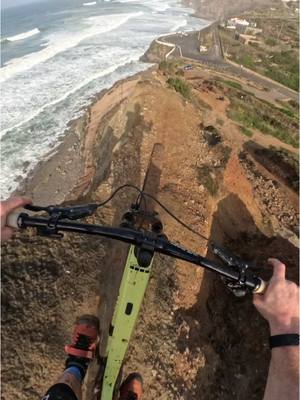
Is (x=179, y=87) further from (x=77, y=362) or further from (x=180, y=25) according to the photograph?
(x=180, y=25)

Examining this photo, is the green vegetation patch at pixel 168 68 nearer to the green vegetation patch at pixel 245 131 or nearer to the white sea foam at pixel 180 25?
the green vegetation patch at pixel 245 131

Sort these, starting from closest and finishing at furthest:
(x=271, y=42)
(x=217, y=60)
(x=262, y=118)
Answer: (x=262, y=118) < (x=217, y=60) < (x=271, y=42)

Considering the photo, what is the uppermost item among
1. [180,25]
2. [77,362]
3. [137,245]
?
[180,25]

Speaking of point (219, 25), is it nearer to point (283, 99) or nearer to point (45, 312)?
point (283, 99)

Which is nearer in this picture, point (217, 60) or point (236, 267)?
point (236, 267)

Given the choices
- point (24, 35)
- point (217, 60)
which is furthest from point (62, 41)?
point (217, 60)

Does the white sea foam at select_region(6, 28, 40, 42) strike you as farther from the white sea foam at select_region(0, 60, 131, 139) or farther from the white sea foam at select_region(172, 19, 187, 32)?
the white sea foam at select_region(172, 19, 187, 32)

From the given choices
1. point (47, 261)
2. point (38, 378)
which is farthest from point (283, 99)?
point (38, 378)
